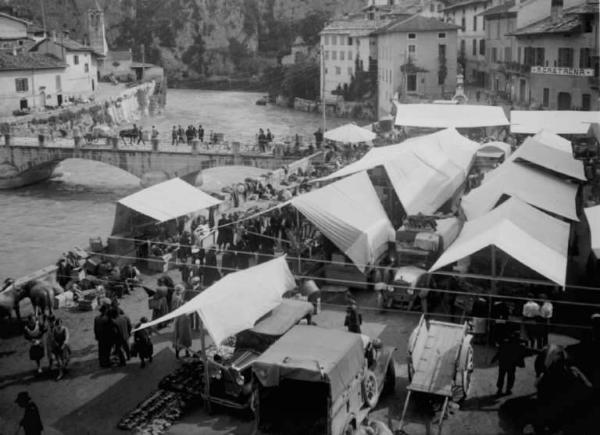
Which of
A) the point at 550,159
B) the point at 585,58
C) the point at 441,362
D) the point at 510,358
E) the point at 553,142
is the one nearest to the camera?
the point at 441,362

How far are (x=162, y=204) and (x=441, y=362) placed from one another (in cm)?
1250

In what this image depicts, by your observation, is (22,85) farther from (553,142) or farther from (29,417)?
(29,417)

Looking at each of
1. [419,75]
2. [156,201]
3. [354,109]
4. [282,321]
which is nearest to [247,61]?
[354,109]

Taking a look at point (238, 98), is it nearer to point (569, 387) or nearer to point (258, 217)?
point (258, 217)

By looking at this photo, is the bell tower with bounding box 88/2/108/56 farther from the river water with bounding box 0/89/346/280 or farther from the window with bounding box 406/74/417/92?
the window with bounding box 406/74/417/92

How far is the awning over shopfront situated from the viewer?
2216 cm

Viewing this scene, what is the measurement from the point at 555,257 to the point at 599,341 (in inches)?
121

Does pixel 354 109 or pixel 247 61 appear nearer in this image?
pixel 354 109

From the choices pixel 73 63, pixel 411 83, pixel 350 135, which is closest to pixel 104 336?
pixel 350 135

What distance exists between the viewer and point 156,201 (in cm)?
2270

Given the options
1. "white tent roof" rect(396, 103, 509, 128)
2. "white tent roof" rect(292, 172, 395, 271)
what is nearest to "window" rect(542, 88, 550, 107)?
"white tent roof" rect(396, 103, 509, 128)

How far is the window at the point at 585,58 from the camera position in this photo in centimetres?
3953

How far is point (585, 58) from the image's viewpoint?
132 ft

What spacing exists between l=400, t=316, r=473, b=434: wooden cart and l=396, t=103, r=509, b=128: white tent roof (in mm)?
21748
